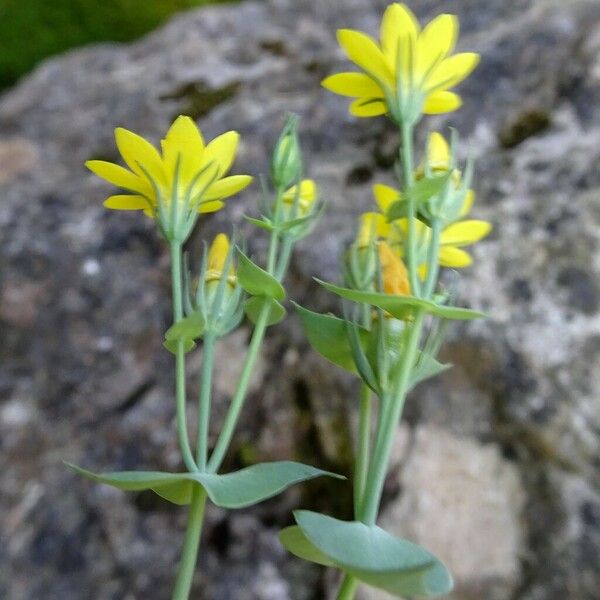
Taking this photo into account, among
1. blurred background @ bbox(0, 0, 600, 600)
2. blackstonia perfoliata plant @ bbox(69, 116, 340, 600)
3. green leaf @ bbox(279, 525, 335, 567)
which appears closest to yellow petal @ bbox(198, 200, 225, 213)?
blackstonia perfoliata plant @ bbox(69, 116, 340, 600)

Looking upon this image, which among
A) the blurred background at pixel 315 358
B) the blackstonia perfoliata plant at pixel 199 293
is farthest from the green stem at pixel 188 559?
the blurred background at pixel 315 358

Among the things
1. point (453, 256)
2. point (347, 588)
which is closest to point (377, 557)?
point (347, 588)

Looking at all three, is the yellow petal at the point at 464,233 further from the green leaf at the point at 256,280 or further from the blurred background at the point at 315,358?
the blurred background at the point at 315,358

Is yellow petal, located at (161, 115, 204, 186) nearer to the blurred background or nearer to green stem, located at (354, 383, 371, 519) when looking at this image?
green stem, located at (354, 383, 371, 519)

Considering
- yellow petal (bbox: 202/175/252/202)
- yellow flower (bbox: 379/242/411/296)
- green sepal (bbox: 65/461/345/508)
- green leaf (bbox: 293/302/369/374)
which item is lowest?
green sepal (bbox: 65/461/345/508)

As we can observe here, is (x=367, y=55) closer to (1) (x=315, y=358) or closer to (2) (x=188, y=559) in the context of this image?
(2) (x=188, y=559)

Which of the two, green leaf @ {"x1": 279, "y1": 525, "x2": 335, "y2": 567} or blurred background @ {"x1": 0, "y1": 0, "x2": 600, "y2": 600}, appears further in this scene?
blurred background @ {"x1": 0, "y1": 0, "x2": 600, "y2": 600}

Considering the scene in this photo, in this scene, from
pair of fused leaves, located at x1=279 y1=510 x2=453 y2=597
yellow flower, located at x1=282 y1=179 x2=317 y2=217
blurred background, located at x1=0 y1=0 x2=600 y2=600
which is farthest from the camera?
blurred background, located at x1=0 y1=0 x2=600 y2=600
